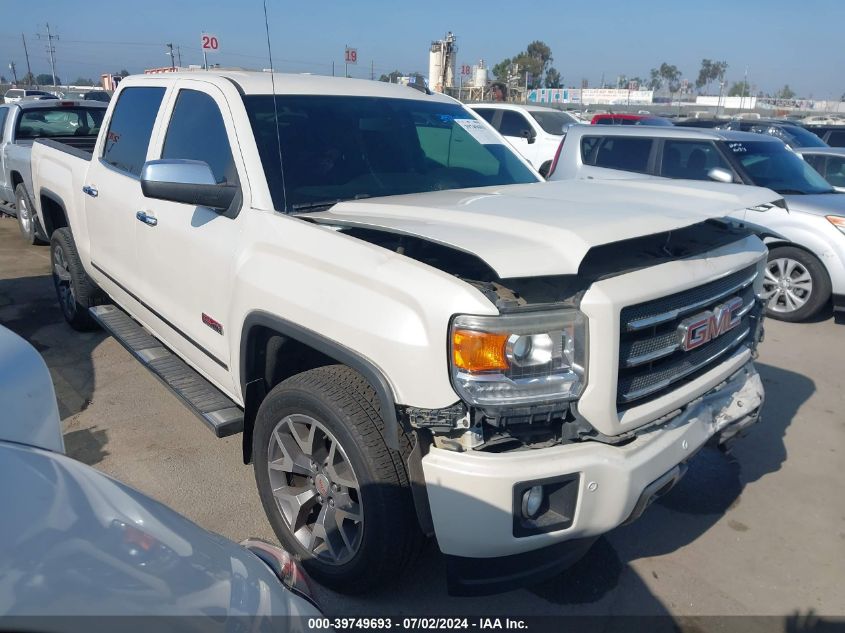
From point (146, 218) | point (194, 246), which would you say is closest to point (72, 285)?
point (146, 218)

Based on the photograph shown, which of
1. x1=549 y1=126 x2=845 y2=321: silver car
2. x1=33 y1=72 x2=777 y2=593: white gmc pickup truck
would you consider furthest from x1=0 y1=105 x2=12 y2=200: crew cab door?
x1=549 y1=126 x2=845 y2=321: silver car

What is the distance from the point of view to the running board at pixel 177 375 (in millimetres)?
3145

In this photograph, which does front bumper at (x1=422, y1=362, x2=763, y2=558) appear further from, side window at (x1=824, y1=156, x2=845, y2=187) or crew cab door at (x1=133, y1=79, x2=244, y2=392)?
side window at (x1=824, y1=156, x2=845, y2=187)

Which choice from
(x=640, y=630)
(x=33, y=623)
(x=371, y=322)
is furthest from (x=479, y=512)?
A: (x=33, y=623)

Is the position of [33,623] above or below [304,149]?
below

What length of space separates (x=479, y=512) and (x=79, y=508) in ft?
3.98

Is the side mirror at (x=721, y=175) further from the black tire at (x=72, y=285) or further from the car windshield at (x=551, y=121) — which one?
the car windshield at (x=551, y=121)

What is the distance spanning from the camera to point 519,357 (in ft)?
7.07

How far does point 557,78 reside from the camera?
79.3m

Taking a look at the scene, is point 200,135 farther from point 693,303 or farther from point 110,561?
point 110,561

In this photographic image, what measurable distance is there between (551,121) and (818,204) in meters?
8.63

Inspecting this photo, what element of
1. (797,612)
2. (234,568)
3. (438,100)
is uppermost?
(438,100)

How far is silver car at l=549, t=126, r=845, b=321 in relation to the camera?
6566mm

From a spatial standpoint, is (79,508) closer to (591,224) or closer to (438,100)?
(591,224)
